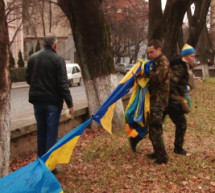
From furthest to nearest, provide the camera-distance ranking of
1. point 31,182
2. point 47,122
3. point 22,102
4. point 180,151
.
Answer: point 22,102
point 180,151
point 47,122
point 31,182

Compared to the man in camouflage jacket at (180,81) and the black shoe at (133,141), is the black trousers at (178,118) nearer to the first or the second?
the man in camouflage jacket at (180,81)

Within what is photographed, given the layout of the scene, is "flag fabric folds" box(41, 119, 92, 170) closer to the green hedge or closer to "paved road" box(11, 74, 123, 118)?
"paved road" box(11, 74, 123, 118)

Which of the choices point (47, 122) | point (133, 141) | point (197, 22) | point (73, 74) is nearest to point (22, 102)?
point (197, 22)

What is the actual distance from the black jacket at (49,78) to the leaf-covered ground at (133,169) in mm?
1152

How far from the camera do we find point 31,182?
394 centimetres

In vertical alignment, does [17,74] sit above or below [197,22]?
below

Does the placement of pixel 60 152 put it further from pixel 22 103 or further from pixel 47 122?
pixel 22 103

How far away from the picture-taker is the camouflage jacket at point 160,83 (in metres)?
5.54

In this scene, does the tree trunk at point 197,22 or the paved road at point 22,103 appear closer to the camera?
the paved road at point 22,103

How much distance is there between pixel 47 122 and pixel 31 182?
4.71ft

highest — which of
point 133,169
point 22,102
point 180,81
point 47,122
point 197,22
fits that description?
point 197,22

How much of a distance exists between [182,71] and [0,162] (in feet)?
10.1

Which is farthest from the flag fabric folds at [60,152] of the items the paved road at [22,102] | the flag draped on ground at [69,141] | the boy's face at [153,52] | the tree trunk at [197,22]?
the tree trunk at [197,22]

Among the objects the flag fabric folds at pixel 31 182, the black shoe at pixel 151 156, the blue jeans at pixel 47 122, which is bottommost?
the black shoe at pixel 151 156
